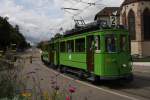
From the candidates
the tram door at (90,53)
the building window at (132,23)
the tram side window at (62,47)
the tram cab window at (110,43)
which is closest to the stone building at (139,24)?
the building window at (132,23)

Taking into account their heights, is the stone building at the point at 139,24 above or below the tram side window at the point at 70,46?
above

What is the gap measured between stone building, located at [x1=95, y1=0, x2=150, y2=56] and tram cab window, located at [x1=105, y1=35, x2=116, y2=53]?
162ft

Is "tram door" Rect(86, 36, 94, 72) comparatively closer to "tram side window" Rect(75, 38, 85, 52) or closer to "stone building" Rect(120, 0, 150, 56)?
"tram side window" Rect(75, 38, 85, 52)

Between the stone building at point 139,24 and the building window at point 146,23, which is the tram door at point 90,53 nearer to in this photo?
the stone building at point 139,24

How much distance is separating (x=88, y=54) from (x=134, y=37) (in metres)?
50.3

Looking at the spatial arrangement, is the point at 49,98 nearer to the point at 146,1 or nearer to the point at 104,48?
the point at 104,48

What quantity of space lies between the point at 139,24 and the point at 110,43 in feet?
167

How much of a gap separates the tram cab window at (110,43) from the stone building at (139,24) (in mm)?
49519

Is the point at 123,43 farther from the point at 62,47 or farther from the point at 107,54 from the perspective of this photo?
the point at 62,47

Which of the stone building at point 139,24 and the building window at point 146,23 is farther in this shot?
the building window at point 146,23

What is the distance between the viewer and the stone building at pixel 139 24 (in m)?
69.4

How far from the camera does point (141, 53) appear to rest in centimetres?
6906

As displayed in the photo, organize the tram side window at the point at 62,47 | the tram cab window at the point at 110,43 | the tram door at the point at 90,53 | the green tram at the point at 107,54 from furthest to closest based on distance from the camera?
the tram side window at the point at 62,47
the tram door at the point at 90,53
the tram cab window at the point at 110,43
the green tram at the point at 107,54

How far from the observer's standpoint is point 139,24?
6981cm
